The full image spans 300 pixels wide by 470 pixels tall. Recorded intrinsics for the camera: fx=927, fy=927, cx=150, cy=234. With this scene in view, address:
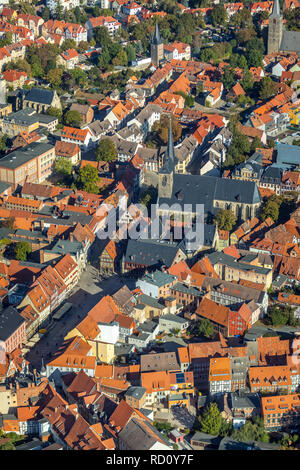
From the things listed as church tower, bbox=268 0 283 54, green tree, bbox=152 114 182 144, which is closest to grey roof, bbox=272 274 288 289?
green tree, bbox=152 114 182 144

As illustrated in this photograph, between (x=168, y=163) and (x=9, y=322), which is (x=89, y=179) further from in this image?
(x=9, y=322)

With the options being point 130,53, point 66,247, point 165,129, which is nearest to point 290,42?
point 130,53

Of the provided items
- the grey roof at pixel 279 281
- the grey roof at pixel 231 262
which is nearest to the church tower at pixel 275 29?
the grey roof at pixel 231 262

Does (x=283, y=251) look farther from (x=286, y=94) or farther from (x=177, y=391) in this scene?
(x=286, y=94)

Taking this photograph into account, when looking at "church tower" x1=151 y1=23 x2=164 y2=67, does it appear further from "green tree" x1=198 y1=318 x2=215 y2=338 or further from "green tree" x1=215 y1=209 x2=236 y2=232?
"green tree" x1=198 y1=318 x2=215 y2=338

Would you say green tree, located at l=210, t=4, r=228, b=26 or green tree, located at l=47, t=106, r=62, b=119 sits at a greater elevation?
green tree, located at l=210, t=4, r=228, b=26

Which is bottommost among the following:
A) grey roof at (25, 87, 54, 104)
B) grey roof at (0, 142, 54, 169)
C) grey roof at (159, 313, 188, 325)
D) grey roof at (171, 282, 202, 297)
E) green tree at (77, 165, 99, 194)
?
grey roof at (159, 313, 188, 325)

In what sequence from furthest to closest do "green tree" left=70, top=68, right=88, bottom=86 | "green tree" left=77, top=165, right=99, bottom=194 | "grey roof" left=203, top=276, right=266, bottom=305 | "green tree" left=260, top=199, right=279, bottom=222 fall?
"green tree" left=70, top=68, right=88, bottom=86 → "green tree" left=77, top=165, right=99, bottom=194 → "green tree" left=260, top=199, right=279, bottom=222 → "grey roof" left=203, top=276, right=266, bottom=305
